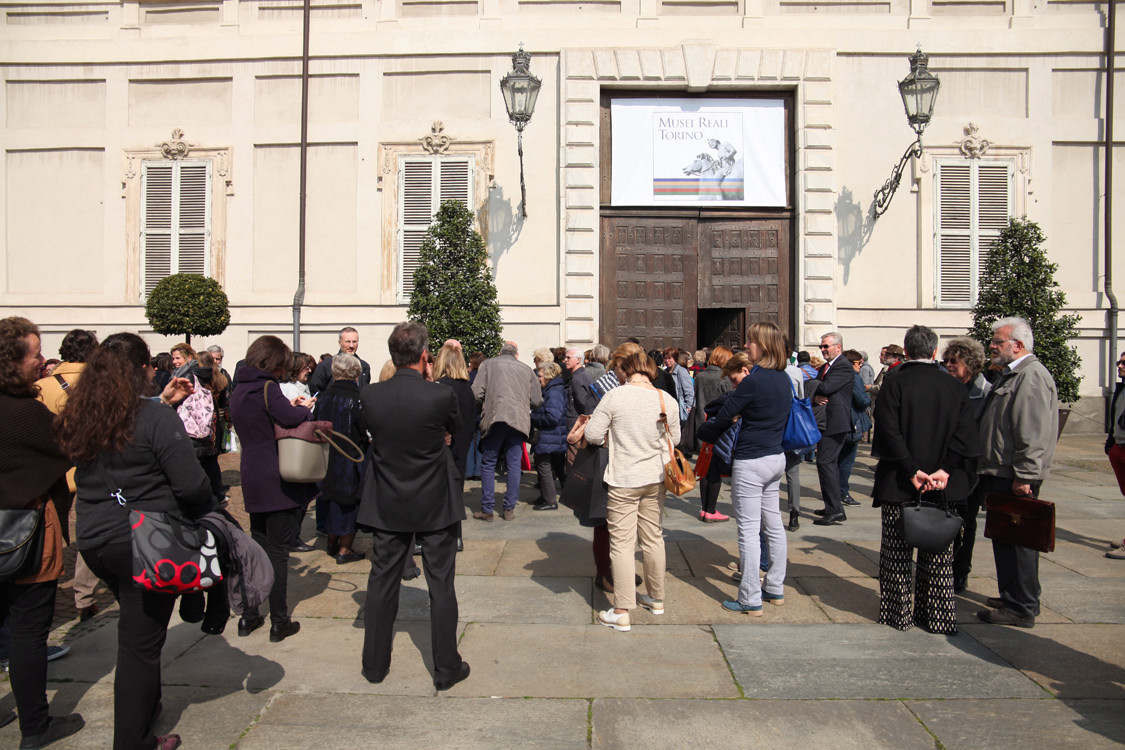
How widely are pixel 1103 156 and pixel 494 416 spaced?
13104 mm

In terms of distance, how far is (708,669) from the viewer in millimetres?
4488

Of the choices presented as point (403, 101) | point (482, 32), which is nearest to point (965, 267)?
point (482, 32)

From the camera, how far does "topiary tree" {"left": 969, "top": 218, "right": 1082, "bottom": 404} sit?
1177 centimetres

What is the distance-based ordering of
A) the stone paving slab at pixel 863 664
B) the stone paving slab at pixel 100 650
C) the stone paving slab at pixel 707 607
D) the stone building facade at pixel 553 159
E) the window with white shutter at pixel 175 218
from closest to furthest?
the stone paving slab at pixel 863 664 → the stone paving slab at pixel 100 650 → the stone paving slab at pixel 707 607 → the stone building facade at pixel 553 159 → the window with white shutter at pixel 175 218

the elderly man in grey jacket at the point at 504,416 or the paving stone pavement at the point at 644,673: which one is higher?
the elderly man in grey jacket at the point at 504,416

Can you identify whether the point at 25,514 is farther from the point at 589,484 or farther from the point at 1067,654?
the point at 1067,654

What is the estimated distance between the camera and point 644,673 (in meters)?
4.44

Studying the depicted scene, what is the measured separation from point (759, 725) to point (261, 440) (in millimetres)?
3337

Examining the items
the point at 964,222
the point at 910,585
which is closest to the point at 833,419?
the point at 910,585

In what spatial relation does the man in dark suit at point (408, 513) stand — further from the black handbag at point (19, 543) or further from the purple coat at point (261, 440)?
the black handbag at point (19, 543)

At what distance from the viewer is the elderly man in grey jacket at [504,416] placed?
8.43 metres

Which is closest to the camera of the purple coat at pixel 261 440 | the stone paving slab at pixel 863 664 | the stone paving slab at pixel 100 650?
the stone paving slab at pixel 863 664

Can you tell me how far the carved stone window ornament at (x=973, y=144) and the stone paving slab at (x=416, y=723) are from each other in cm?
1419

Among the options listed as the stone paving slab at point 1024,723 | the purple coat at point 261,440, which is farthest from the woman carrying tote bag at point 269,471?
the stone paving slab at point 1024,723
